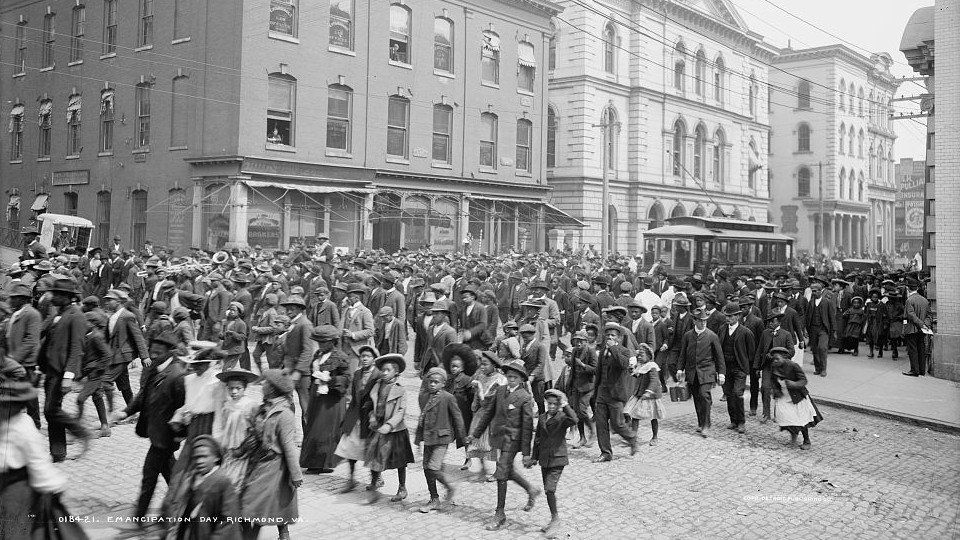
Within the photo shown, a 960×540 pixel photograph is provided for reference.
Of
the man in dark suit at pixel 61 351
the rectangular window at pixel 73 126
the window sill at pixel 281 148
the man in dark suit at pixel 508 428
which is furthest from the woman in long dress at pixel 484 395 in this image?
the rectangular window at pixel 73 126

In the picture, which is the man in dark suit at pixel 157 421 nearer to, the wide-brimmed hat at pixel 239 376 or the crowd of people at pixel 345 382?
the crowd of people at pixel 345 382

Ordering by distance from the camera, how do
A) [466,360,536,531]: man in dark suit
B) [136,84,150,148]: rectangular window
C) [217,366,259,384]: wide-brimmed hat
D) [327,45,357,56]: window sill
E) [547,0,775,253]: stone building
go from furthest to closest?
[547,0,775,253]: stone building → [136,84,150,148]: rectangular window → [327,45,357,56]: window sill → [466,360,536,531]: man in dark suit → [217,366,259,384]: wide-brimmed hat

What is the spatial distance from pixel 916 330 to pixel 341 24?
22.6 metres

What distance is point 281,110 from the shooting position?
27688mm

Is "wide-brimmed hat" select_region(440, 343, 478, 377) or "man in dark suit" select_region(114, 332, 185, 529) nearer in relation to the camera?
"man in dark suit" select_region(114, 332, 185, 529)

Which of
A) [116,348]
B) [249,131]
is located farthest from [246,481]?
[249,131]

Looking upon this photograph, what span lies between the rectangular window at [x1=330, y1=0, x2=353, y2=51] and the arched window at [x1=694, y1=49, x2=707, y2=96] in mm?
29775

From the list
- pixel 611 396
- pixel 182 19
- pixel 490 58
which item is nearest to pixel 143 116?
pixel 182 19

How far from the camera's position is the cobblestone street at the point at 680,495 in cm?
749

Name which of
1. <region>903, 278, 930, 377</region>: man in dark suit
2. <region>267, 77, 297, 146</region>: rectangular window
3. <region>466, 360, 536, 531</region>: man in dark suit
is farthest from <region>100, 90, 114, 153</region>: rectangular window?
<region>903, 278, 930, 377</region>: man in dark suit

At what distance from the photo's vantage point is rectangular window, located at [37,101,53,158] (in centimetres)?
3256

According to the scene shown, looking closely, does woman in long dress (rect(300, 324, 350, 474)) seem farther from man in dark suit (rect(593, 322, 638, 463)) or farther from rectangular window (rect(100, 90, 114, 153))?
rectangular window (rect(100, 90, 114, 153))

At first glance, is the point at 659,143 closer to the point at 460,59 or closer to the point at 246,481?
the point at 460,59

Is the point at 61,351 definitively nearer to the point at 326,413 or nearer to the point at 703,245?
the point at 326,413
